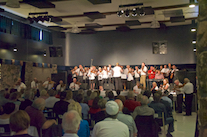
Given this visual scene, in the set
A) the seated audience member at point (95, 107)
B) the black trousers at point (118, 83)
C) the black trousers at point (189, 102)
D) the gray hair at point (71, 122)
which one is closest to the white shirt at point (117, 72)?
the black trousers at point (118, 83)

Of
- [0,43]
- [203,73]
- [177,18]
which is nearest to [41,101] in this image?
[203,73]

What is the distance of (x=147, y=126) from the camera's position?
337cm

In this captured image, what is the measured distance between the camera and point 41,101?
10.2 ft

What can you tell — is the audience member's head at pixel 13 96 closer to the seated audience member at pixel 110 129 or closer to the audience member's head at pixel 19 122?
the audience member's head at pixel 19 122

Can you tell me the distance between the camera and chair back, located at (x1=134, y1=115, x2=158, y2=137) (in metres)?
3.33

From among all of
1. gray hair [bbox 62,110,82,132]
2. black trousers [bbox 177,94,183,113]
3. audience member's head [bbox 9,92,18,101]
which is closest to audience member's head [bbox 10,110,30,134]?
gray hair [bbox 62,110,82,132]

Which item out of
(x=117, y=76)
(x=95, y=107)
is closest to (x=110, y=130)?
(x=95, y=107)

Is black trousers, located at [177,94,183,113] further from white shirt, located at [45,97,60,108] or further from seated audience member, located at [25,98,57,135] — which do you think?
seated audience member, located at [25,98,57,135]

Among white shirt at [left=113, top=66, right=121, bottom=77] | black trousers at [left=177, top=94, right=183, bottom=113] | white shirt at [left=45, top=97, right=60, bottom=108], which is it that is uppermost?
white shirt at [left=113, top=66, right=121, bottom=77]

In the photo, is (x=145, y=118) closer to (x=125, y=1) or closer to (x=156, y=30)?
(x=125, y=1)

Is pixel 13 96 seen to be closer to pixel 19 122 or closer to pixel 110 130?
pixel 19 122

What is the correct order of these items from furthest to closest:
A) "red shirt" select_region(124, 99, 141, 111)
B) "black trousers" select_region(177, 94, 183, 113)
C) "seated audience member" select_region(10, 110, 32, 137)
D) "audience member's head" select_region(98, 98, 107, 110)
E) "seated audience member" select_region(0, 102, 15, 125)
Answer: "black trousers" select_region(177, 94, 183, 113) < "red shirt" select_region(124, 99, 141, 111) < "audience member's head" select_region(98, 98, 107, 110) < "seated audience member" select_region(0, 102, 15, 125) < "seated audience member" select_region(10, 110, 32, 137)

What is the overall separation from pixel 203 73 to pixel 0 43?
417 inches

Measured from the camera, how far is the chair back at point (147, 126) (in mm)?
3334
